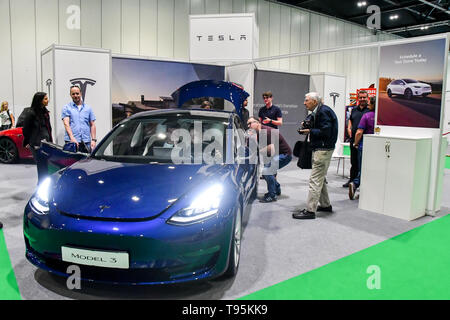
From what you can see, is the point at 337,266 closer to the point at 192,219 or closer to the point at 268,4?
the point at 192,219

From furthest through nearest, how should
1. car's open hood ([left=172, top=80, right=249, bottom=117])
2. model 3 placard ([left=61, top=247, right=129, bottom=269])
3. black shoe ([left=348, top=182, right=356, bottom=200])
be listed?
1. black shoe ([left=348, top=182, right=356, bottom=200])
2. car's open hood ([left=172, top=80, right=249, bottom=117])
3. model 3 placard ([left=61, top=247, right=129, bottom=269])

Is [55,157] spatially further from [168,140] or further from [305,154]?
[305,154]

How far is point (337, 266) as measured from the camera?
295 cm

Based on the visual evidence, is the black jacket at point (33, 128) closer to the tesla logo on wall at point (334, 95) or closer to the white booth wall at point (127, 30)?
the white booth wall at point (127, 30)

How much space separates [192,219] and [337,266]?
4.64ft

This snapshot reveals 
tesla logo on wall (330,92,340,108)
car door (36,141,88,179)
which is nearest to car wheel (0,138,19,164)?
car door (36,141,88,179)

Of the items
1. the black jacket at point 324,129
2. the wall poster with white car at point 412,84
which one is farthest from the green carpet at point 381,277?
the wall poster with white car at point 412,84

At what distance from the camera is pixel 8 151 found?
7.98 metres

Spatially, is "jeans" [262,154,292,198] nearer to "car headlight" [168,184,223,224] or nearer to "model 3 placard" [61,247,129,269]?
"car headlight" [168,184,223,224]

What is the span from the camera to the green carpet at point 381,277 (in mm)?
2461

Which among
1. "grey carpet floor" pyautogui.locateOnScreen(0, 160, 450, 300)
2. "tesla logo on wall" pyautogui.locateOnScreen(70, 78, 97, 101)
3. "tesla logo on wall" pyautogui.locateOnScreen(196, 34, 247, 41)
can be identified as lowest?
"grey carpet floor" pyautogui.locateOnScreen(0, 160, 450, 300)

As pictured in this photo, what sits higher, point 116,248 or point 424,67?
point 424,67

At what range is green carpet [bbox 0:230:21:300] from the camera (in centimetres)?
234
